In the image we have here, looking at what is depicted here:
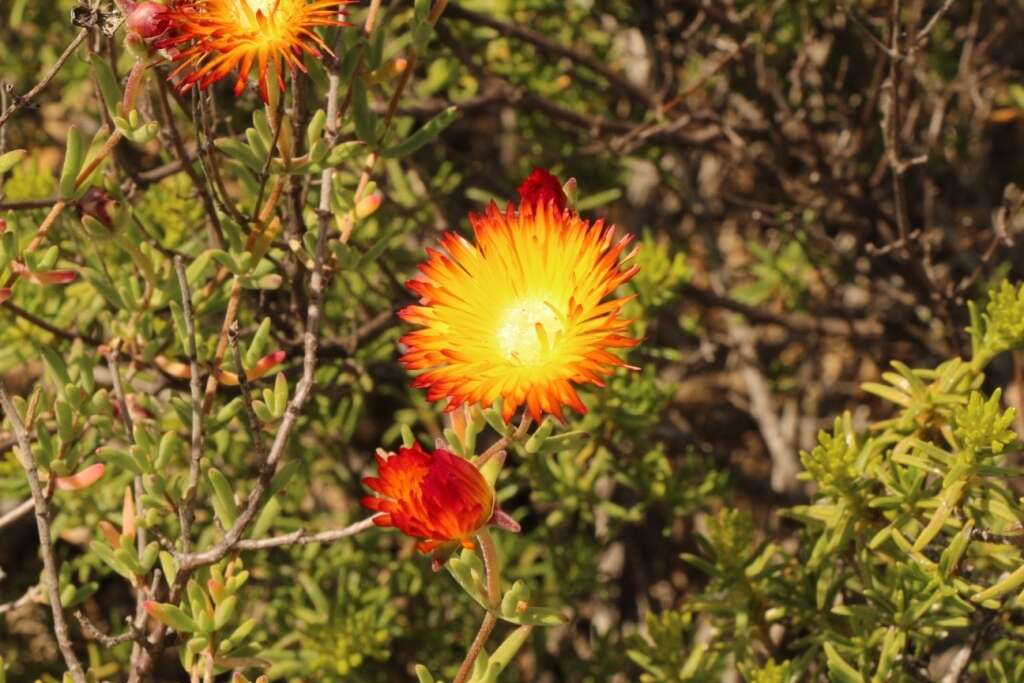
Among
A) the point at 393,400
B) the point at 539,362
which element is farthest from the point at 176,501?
the point at 393,400

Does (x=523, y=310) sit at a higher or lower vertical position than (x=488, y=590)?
higher

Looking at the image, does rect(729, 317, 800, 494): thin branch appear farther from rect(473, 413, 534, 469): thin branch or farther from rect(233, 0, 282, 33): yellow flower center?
rect(233, 0, 282, 33): yellow flower center

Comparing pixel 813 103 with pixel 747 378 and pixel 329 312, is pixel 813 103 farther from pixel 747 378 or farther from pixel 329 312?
pixel 329 312

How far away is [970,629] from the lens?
1.60m

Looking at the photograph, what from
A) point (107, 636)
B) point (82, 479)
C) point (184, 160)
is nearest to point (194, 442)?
point (82, 479)

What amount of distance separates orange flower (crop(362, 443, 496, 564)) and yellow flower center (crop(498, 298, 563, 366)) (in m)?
0.12

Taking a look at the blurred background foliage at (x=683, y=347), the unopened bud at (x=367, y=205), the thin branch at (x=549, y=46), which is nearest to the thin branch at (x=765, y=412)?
the blurred background foliage at (x=683, y=347)

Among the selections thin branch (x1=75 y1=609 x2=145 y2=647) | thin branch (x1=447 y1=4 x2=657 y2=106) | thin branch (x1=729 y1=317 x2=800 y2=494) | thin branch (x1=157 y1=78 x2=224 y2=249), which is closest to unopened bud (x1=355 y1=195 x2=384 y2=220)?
thin branch (x1=157 y1=78 x2=224 y2=249)

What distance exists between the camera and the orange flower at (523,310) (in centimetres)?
111

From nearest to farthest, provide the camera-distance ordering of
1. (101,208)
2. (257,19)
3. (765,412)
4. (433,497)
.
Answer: (433,497), (257,19), (101,208), (765,412)

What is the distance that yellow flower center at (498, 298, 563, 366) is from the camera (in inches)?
45.4

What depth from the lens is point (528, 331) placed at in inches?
49.4

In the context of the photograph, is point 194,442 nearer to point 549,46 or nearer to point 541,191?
point 541,191

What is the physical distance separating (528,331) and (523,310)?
30 mm
